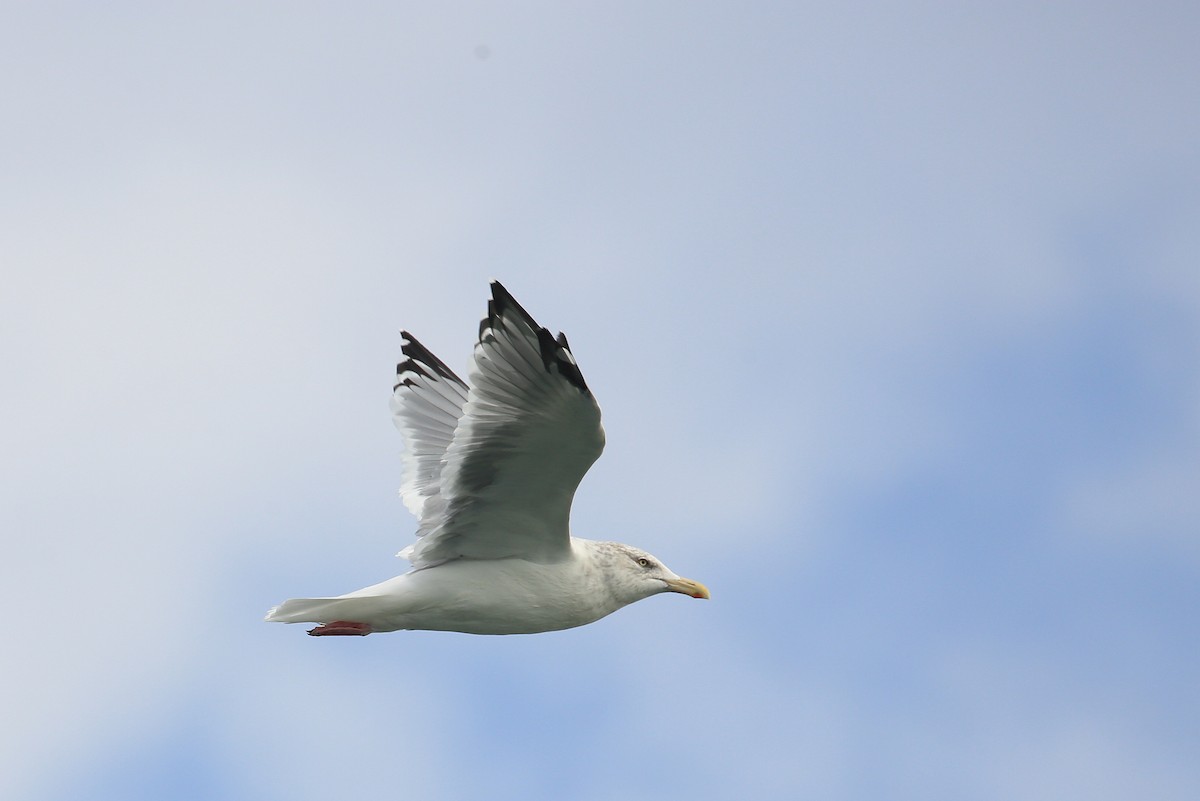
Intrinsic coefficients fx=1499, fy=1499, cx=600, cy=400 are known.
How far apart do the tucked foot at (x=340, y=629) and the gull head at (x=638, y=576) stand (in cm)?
187

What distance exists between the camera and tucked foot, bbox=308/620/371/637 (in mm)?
10859

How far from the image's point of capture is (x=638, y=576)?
1144 cm

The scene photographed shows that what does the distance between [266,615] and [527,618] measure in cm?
186

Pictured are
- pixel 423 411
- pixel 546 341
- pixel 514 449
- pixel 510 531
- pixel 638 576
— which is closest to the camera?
pixel 546 341

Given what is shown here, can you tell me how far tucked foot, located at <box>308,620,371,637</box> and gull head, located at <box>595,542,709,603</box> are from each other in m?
1.87

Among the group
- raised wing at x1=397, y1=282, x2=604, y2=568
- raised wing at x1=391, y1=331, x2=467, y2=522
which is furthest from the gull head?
raised wing at x1=391, y1=331, x2=467, y2=522

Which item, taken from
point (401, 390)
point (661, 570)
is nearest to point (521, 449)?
point (661, 570)

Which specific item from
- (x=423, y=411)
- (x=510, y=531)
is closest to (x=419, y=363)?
(x=423, y=411)

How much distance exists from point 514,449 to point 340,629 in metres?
1.98

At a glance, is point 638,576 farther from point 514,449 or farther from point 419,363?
point 419,363

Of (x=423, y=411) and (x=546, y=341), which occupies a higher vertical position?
(x=423, y=411)

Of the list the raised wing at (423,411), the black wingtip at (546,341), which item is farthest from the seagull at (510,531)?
the raised wing at (423,411)

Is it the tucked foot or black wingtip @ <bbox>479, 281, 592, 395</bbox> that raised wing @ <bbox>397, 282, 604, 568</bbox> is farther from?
the tucked foot

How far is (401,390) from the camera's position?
13.1 meters
